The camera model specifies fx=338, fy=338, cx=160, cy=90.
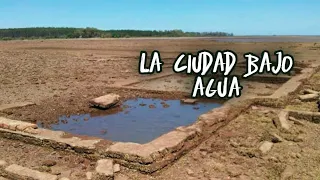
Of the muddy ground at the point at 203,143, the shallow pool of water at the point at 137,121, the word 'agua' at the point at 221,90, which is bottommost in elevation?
the shallow pool of water at the point at 137,121

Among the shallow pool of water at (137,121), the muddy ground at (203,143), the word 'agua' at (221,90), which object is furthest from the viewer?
the word 'agua' at (221,90)

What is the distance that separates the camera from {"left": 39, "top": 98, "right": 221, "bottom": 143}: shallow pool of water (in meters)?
7.48

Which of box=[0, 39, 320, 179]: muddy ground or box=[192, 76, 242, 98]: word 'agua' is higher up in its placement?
box=[192, 76, 242, 98]: word 'agua'

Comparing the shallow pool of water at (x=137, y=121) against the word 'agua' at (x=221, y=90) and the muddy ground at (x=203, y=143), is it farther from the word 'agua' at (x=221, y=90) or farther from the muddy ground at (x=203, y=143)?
the muddy ground at (x=203, y=143)

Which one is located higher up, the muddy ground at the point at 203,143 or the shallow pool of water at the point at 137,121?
the muddy ground at the point at 203,143

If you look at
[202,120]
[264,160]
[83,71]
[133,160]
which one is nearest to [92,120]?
[202,120]

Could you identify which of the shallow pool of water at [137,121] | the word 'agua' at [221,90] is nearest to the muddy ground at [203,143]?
the word 'agua' at [221,90]

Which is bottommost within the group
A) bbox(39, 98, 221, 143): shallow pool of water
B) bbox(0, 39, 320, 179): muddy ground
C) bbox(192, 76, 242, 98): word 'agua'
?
bbox(39, 98, 221, 143): shallow pool of water

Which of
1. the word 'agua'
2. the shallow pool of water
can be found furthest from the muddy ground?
the shallow pool of water

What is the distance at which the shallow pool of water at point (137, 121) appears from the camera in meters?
7.48

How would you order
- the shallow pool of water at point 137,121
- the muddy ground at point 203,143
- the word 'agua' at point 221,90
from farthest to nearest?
the word 'agua' at point 221,90 < the shallow pool of water at point 137,121 < the muddy ground at point 203,143

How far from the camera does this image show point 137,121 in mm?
8445

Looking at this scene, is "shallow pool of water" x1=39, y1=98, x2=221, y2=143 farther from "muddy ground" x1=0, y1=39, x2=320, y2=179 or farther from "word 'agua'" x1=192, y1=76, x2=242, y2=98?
"muddy ground" x1=0, y1=39, x2=320, y2=179

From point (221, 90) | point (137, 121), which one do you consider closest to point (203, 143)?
point (137, 121)
